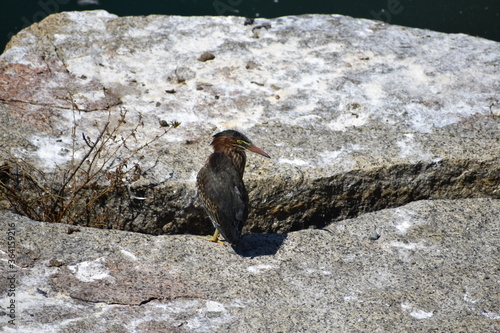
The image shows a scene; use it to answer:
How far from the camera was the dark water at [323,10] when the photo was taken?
8164 mm

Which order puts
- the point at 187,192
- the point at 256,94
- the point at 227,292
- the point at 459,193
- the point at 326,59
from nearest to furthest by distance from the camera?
the point at 227,292
the point at 187,192
the point at 459,193
the point at 256,94
the point at 326,59

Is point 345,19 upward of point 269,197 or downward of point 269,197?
upward

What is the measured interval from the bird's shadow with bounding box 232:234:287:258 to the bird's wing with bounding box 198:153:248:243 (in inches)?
6.7

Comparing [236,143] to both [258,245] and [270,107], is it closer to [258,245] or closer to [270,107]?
[258,245]

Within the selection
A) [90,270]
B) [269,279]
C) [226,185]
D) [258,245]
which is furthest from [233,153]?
[90,270]

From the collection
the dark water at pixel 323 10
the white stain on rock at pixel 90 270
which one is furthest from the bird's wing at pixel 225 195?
the dark water at pixel 323 10

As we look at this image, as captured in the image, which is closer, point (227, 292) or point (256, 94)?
point (227, 292)

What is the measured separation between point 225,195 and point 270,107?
4.63ft

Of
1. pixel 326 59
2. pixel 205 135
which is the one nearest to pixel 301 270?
pixel 205 135

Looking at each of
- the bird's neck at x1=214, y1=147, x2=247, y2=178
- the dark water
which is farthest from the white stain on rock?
the dark water

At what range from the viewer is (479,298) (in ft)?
11.2

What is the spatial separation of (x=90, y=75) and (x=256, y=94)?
1.41m

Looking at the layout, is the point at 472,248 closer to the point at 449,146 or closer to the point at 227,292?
the point at 449,146

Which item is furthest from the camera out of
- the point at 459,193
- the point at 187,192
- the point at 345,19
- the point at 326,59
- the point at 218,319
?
the point at 345,19
